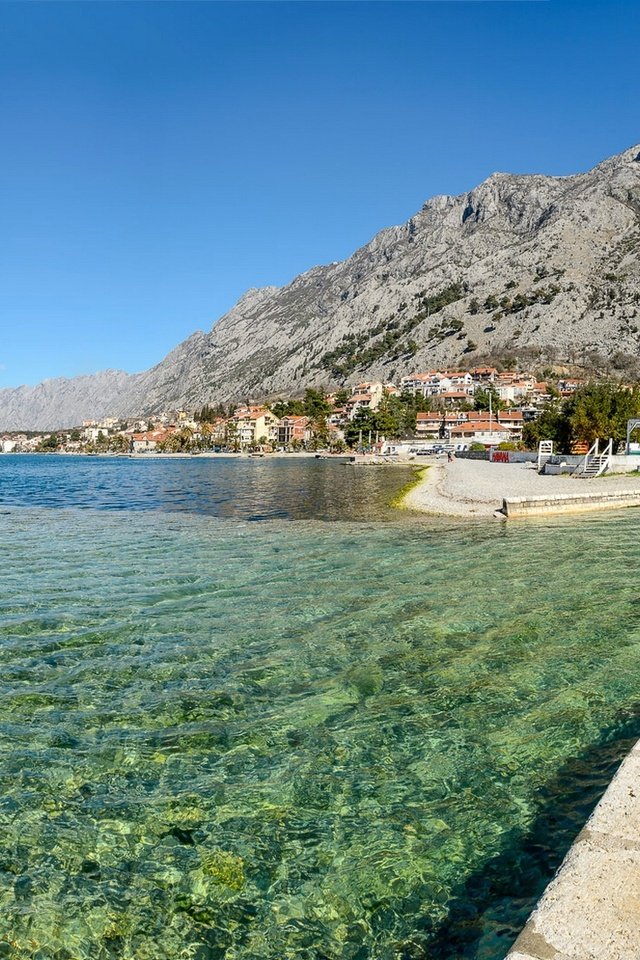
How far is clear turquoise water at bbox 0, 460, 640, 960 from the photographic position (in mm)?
4285

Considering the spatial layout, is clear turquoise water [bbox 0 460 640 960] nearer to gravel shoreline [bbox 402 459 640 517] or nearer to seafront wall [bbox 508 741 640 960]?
seafront wall [bbox 508 741 640 960]

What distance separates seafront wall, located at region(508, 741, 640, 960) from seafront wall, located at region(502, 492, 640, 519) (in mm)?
23936

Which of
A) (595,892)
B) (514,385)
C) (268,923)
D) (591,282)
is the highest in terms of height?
(591,282)

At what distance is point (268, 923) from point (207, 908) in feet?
1.53

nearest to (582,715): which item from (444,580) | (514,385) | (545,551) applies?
(444,580)

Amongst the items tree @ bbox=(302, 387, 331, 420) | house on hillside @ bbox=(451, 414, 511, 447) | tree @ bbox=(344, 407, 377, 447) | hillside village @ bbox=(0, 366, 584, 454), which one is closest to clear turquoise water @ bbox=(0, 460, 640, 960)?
hillside village @ bbox=(0, 366, 584, 454)

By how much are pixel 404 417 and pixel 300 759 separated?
148860 mm

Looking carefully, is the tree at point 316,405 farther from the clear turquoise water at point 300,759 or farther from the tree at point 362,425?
the clear turquoise water at point 300,759

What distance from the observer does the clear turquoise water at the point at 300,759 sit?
4285 mm

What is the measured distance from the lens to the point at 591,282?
17562cm

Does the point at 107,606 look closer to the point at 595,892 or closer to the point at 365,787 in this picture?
the point at 365,787

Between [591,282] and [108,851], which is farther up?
[591,282]

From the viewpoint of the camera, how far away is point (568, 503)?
28.5 metres

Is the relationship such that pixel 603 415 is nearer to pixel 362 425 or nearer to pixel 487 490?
pixel 487 490
